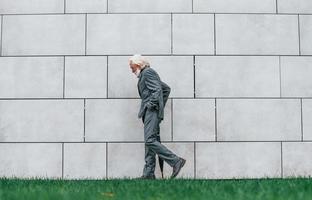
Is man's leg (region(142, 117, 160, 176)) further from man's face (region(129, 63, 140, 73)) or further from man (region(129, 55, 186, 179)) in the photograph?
man's face (region(129, 63, 140, 73))

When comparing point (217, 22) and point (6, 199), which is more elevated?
point (217, 22)

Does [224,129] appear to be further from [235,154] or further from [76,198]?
[76,198]

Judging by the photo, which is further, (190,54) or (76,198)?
(190,54)

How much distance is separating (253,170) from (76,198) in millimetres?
6122

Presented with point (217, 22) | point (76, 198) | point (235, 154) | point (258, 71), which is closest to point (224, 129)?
point (235, 154)

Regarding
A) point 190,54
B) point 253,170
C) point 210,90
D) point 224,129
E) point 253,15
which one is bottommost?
point 253,170

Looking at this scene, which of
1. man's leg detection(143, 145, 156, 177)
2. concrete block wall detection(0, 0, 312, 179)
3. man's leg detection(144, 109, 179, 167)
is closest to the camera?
man's leg detection(144, 109, 179, 167)

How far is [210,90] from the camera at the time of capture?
11.6 meters

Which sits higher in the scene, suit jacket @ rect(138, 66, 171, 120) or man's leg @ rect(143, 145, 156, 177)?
suit jacket @ rect(138, 66, 171, 120)

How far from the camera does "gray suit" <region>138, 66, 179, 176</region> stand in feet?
34.7

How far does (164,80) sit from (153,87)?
103cm

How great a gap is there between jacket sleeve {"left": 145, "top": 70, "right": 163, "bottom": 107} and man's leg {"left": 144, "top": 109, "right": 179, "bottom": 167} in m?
0.20

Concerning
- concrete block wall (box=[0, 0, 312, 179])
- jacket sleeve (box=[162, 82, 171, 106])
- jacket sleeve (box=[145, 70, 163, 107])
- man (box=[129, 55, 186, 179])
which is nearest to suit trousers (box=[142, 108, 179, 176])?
man (box=[129, 55, 186, 179])

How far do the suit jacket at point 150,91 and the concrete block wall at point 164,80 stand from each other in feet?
2.59
